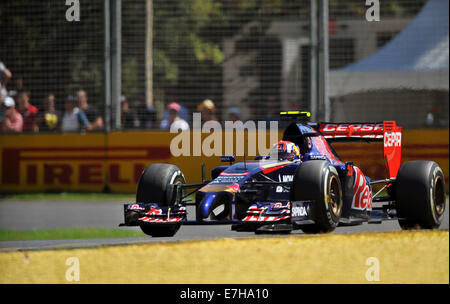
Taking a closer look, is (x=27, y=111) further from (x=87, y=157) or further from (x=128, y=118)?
(x=128, y=118)

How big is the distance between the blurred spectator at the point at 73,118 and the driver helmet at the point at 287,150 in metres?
11.8


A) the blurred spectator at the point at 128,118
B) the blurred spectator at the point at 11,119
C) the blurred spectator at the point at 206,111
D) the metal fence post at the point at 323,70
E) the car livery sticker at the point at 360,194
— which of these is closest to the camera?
the car livery sticker at the point at 360,194

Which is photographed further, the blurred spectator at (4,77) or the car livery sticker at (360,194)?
the blurred spectator at (4,77)

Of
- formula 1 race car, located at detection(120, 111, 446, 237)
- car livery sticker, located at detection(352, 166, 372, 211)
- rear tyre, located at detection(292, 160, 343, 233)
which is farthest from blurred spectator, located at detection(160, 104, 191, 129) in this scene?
rear tyre, located at detection(292, 160, 343, 233)

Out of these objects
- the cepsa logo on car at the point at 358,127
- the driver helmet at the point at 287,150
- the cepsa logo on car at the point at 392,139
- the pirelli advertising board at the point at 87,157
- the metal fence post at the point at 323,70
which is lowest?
the pirelli advertising board at the point at 87,157

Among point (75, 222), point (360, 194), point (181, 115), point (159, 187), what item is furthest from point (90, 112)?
point (159, 187)

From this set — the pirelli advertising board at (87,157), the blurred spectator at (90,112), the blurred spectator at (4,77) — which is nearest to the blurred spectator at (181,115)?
the pirelli advertising board at (87,157)

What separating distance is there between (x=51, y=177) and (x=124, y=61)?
2789mm

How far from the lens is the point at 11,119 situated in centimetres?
→ 1927

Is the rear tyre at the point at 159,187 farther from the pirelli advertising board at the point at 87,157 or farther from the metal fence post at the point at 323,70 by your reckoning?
the pirelli advertising board at the point at 87,157

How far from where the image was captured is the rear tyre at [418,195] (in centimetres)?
715

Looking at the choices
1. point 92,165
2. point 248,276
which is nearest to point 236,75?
point 92,165

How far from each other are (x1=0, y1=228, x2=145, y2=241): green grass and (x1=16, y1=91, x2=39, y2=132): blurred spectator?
6246mm

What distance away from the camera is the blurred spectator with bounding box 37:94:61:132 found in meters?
18.9
